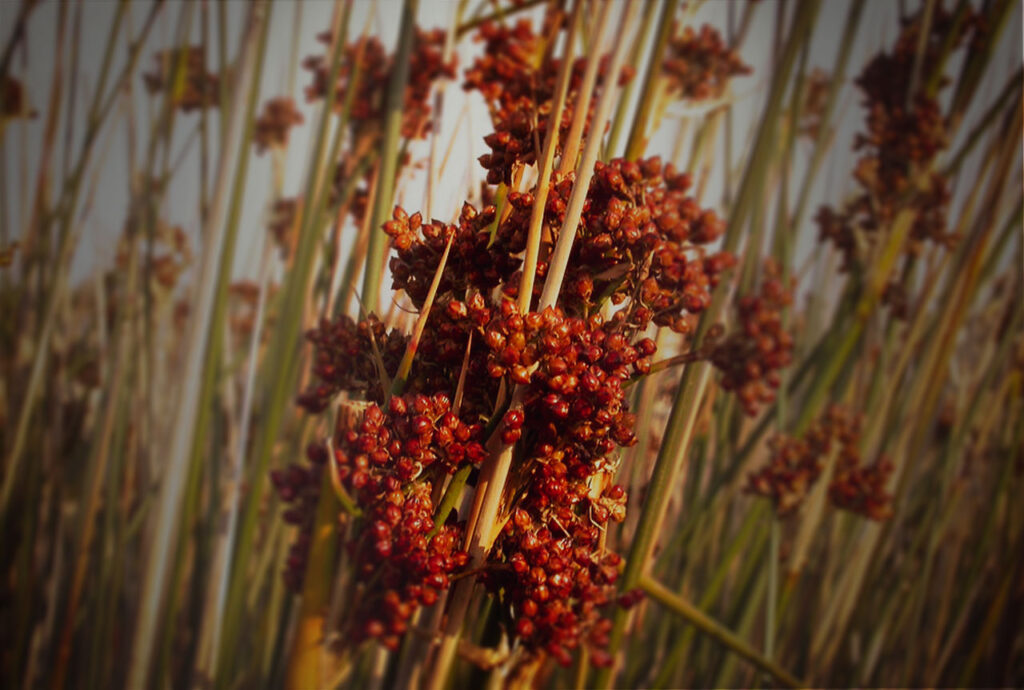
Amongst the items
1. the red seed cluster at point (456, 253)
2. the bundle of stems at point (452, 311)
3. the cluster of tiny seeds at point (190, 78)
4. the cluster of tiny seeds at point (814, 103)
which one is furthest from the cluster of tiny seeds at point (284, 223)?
the cluster of tiny seeds at point (814, 103)

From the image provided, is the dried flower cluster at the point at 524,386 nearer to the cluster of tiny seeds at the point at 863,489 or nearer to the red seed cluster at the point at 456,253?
the red seed cluster at the point at 456,253

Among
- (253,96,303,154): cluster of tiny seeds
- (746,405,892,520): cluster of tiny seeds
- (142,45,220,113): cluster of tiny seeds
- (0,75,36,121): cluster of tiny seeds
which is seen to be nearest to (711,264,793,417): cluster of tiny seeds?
(746,405,892,520): cluster of tiny seeds

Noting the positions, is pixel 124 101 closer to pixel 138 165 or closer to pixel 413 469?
pixel 138 165

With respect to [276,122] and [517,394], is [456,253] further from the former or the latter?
[276,122]

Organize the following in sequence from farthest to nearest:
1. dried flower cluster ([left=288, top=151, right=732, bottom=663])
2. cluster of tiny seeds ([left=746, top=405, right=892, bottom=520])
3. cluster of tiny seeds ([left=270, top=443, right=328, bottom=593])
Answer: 1. cluster of tiny seeds ([left=746, top=405, right=892, bottom=520])
2. cluster of tiny seeds ([left=270, top=443, right=328, bottom=593])
3. dried flower cluster ([left=288, top=151, right=732, bottom=663])

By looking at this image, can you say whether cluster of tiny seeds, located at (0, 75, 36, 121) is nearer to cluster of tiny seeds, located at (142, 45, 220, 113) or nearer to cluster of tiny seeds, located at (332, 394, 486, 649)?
cluster of tiny seeds, located at (142, 45, 220, 113)

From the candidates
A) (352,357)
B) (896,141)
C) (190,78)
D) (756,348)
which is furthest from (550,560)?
(896,141)

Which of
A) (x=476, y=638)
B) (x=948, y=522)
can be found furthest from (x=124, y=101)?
(x=948, y=522)
